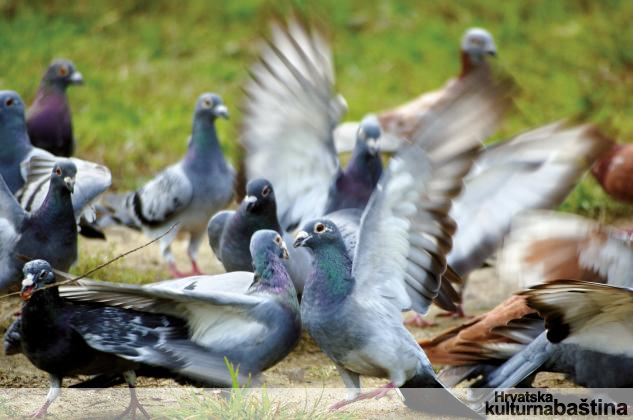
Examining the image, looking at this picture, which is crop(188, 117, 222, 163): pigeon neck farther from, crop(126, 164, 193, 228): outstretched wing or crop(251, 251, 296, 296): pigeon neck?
crop(251, 251, 296, 296): pigeon neck

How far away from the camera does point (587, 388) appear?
15.2ft

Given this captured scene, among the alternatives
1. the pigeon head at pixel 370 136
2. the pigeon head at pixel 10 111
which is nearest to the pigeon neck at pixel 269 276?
the pigeon head at pixel 370 136

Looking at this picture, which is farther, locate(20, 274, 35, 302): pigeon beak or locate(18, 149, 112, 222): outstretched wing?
locate(18, 149, 112, 222): outstretched wing

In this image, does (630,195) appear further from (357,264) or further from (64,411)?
(64,411)

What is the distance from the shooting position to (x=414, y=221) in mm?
4523

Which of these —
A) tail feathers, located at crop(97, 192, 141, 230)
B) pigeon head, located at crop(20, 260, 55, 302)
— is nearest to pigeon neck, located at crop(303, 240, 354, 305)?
pigeon head, located at crop(20, 260, 55, 302)

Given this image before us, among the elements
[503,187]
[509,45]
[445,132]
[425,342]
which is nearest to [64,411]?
[425,342]

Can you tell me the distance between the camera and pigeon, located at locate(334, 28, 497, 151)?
299 inches

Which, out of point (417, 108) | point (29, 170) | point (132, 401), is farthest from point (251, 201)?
point (417, 108)

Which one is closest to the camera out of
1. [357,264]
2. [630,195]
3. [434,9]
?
[357,264]

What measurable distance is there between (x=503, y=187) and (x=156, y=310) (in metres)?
2.52

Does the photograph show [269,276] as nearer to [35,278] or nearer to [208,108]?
[35,278]

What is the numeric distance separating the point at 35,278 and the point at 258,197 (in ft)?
5.04

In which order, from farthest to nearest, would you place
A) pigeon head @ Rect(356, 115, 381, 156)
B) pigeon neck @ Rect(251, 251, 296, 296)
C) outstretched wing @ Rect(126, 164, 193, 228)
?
outstretched wing @ Rect(126, 164, 193, 228)
pigeon head @ Rect(356, 115, 381, 156)
pigeon neck @ Rect(251, 251, 296, 296)
